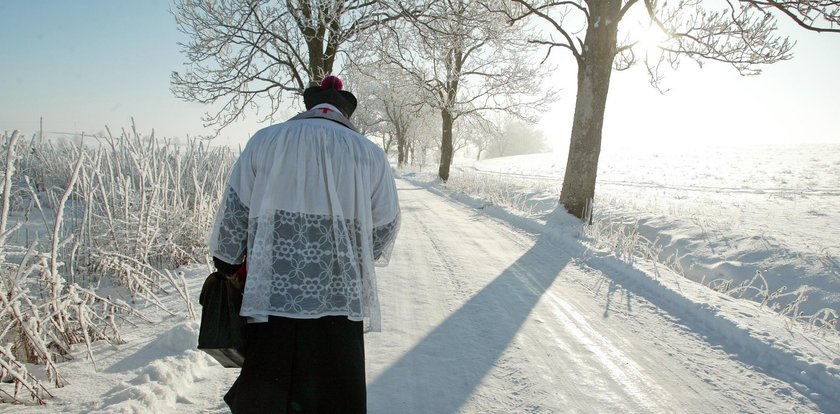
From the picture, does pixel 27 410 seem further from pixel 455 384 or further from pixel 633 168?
pixel 633 168

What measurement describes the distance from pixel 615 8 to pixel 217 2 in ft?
25.1

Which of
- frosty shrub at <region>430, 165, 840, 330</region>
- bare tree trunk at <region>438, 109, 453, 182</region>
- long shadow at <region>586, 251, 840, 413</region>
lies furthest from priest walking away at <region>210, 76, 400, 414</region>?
bare tree trunk at <region>438, 109, 453, 182</region>

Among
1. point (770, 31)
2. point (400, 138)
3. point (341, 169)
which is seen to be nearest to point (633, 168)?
point (400, 138)

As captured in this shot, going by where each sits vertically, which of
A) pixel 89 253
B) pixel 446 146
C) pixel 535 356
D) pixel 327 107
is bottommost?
pixel 535 356

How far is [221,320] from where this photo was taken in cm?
156

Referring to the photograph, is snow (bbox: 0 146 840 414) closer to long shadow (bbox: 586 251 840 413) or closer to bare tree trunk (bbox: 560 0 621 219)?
long shadow (bbox: 586 251 840 413)

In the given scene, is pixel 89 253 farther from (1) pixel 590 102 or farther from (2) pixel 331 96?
(1) pixel 590 102

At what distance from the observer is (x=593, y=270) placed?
508 cm

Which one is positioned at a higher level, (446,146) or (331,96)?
(446,146)

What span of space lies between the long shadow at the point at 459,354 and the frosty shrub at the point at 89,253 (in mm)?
1668

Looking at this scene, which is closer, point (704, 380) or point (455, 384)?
point (455, 384)

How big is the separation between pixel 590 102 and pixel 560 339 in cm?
586

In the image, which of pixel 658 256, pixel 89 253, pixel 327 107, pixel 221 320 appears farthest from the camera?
pixel 658 256

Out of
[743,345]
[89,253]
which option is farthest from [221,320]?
[743,345]
